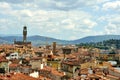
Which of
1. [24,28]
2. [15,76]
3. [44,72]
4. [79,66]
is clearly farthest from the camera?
[24,28]

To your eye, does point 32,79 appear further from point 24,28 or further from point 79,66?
point 24,28

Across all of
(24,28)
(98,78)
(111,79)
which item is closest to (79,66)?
(111,79)

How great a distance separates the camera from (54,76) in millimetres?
58156

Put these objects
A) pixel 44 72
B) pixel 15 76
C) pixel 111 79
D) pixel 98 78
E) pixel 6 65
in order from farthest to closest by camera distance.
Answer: pixel 6 65, pixel 44 72, pixel 111 79, pixel 98 78, pixel 15 76

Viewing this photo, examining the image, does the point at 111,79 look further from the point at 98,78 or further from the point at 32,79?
the point at 32,79

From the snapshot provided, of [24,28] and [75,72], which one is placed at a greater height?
[24,28]

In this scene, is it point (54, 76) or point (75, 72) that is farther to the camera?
point (75, 72)

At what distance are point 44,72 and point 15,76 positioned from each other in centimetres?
1615

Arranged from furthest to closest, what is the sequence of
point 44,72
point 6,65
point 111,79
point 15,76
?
1. point 6,65
2. point 44,72
3. point 111,79
4. point 15,76

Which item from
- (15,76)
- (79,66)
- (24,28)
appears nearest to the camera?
(15,76)

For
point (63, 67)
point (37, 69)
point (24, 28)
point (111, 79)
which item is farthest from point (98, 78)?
point (24, 28)

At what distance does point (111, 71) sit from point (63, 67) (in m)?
11.3

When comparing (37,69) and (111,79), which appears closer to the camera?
(111,79)

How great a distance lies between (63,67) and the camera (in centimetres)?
7312
